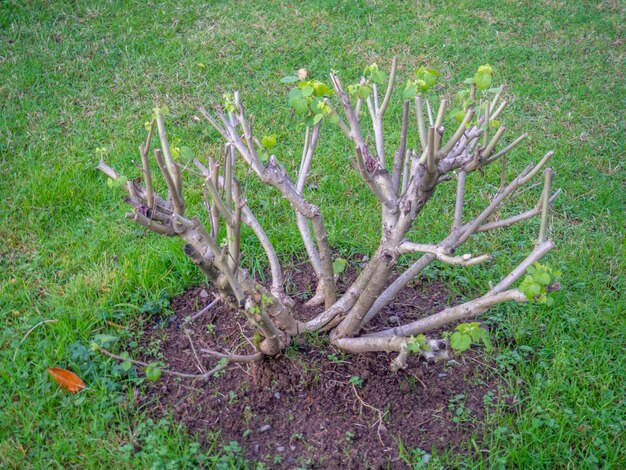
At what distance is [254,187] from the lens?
420cm

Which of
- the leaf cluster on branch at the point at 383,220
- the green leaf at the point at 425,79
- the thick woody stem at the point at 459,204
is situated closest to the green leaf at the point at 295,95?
the leaf cluster on branch at the point at 383,220

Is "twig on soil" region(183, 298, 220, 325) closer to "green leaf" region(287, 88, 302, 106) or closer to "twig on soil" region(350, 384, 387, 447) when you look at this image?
"twig on soil" region(350, 384, 387, 447)

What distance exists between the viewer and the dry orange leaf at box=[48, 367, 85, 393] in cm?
283

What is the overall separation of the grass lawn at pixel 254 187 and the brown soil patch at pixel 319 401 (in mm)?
132

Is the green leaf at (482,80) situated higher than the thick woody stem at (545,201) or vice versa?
the green leaf at (482,80)

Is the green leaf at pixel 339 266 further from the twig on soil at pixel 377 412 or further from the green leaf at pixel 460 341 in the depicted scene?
the green leaf at pixel 460 341

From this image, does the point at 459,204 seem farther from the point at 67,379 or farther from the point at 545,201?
the point at 67,379

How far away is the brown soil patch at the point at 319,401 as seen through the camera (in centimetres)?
265

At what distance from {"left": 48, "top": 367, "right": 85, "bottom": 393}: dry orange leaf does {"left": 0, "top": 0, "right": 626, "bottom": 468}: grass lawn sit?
0.04 m

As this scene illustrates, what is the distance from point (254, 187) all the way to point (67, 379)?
178 cm

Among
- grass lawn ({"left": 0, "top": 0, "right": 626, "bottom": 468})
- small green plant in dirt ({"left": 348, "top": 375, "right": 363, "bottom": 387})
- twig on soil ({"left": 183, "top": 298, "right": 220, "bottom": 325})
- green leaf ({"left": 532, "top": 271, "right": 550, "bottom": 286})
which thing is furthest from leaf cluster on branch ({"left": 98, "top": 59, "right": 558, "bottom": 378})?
grass lawn ({"left": 0, "top": 0, "right": 626, "bottom": 468})

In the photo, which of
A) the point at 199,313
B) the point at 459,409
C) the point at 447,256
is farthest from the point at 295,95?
the point at 459,409

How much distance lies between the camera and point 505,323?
329cm

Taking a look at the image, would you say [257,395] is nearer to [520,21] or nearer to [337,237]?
[337,237]
